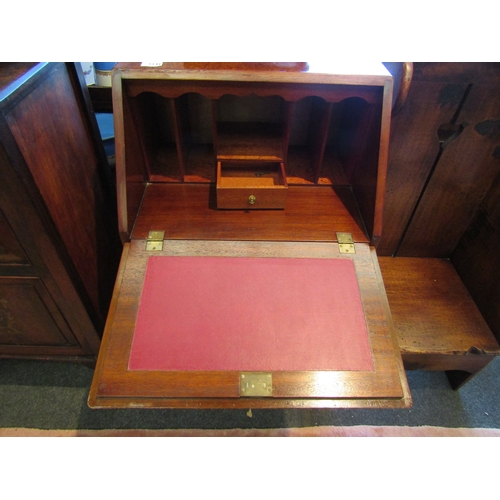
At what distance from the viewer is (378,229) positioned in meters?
1.04

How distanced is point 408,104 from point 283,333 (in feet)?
3.00

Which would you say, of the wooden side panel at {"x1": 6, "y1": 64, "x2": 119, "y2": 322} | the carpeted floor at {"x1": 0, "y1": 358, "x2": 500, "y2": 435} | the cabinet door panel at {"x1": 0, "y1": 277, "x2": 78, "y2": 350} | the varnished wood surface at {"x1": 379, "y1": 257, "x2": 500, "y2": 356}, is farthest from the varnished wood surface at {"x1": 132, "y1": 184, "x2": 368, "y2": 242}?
the carpeted floor at {"x1": 0, "y1": 358, "x2": 500, "y2": 435}

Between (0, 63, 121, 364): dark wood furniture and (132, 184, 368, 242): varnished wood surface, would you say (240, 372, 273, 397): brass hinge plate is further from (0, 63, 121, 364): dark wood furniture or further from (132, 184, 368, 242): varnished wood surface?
(0, 63, 121, 364): dark wood furniture

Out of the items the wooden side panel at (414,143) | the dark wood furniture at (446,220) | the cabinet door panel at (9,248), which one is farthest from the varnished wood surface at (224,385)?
the wooden side panel at (414,143)

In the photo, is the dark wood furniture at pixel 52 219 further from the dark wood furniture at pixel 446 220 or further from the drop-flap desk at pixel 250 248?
the dark wood furniture at pixel 446 220

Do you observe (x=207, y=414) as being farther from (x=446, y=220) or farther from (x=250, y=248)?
(x=446, y=220)

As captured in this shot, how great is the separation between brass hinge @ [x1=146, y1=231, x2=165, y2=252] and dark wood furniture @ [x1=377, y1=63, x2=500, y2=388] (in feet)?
3.00

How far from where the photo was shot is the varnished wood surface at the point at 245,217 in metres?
1.06

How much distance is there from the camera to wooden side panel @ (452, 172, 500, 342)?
1381 mm

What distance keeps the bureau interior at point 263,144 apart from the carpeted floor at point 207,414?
0.94 m

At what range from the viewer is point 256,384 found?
0.85 meters

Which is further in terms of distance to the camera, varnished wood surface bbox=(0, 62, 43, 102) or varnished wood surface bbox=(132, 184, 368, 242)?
varnished wood surface bbox=(132, 184, 368, 242)

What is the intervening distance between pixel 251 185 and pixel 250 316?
42 cm
